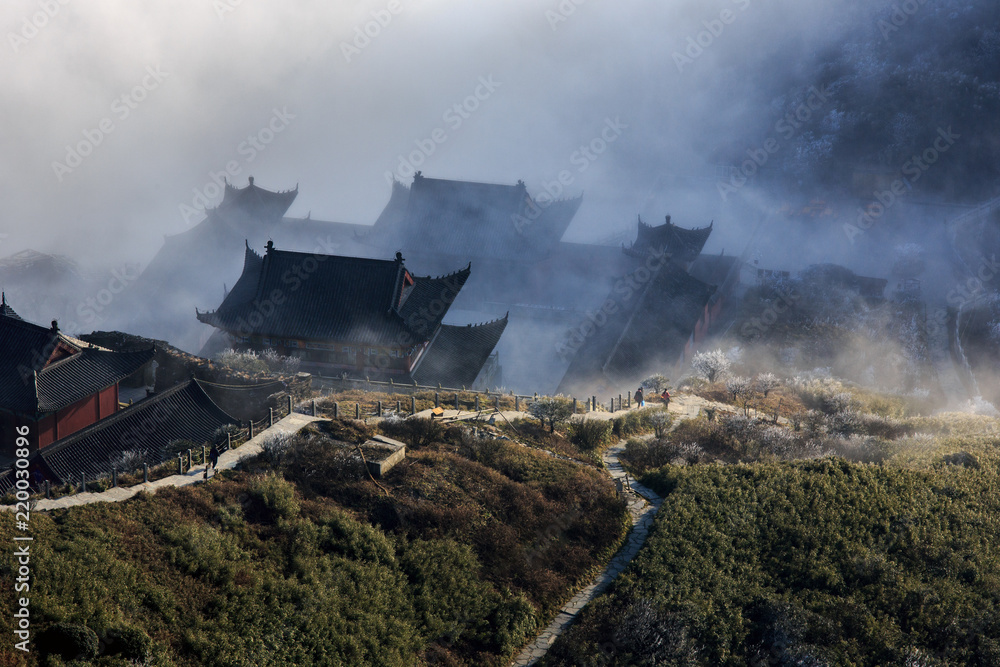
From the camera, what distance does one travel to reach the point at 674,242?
60062 millimetres

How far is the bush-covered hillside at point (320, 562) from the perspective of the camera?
13.8m

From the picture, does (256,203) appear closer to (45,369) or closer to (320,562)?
(45,369)

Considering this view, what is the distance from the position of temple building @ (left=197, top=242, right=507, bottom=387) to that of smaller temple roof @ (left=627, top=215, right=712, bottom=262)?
1050 inches

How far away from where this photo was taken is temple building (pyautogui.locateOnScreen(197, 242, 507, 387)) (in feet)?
121

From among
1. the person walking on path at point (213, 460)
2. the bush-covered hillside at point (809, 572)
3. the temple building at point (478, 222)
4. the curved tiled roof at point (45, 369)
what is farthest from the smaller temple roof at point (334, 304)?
the temple building at point (478, 222)

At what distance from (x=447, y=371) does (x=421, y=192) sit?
32.4 meters

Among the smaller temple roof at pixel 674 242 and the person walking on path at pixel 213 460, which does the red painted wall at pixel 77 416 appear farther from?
the smaller temple roof at pixel 674 242

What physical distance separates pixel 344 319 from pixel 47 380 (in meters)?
14.2

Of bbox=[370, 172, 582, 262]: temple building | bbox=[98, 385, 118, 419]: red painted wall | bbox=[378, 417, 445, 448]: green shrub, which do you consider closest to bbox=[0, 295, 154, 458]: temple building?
bbox=[98, 385, 118, 419]: red painted wall

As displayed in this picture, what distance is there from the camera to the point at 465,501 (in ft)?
67.2

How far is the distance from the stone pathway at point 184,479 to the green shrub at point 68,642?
5.42 metres

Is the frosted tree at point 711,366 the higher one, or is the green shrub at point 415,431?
the frosted tree at point 711,366

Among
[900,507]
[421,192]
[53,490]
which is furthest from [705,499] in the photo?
[421,192]

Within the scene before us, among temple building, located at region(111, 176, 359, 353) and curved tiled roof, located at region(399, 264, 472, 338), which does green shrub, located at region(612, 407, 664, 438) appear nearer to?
curved tiled roof, located at region(399, 264, 472, 338)
